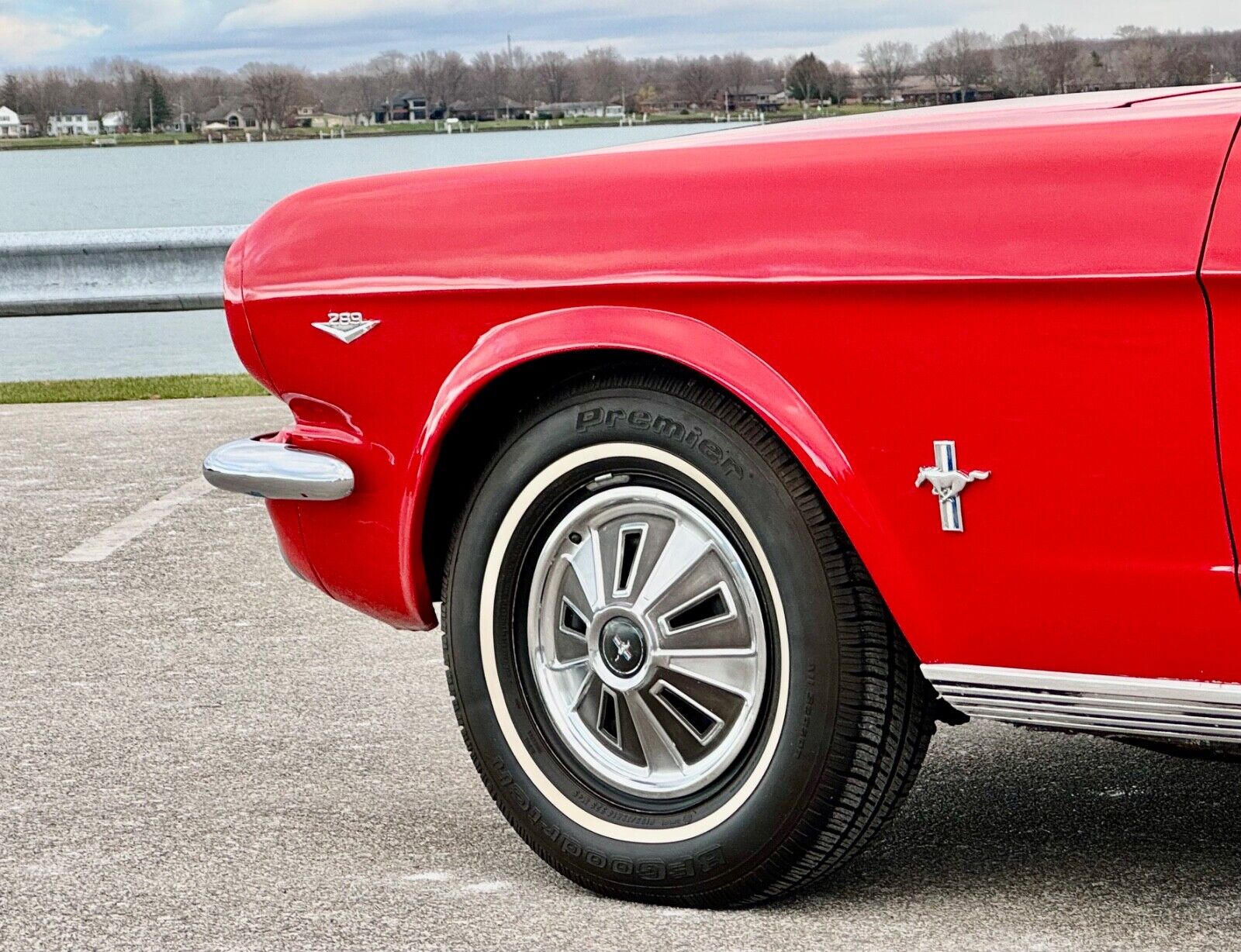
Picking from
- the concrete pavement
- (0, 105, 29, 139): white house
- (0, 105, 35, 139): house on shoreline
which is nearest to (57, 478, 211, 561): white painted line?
the concrete pavement

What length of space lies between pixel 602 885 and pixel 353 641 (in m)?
1.91

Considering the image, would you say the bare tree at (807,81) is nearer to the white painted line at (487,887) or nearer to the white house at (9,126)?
the white painted line at (487,887)

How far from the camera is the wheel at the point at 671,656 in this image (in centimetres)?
254

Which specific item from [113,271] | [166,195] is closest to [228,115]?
[166,195]

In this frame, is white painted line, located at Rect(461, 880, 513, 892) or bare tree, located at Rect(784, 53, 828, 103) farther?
bare tree, located at Rect(784, 53, 828, 103)

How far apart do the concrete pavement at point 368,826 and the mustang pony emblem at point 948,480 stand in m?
0.60

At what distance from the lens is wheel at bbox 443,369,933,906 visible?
2537mm

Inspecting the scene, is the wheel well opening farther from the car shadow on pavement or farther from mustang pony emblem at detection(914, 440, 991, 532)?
the car shadow on pavement

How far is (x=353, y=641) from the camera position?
14.9 feet

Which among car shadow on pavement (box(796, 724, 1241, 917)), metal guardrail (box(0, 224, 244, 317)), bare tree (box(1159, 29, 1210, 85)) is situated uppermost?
bare tree (box(1159, 29, 1210, 85))

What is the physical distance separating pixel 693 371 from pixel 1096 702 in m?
0.73

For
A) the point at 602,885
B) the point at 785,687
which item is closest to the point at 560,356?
the point at 785,687

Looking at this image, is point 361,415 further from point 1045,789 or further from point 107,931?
point 1045,789

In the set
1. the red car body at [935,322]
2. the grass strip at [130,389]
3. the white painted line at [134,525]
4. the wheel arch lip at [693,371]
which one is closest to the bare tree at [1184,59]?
the red car body at [935,322]
